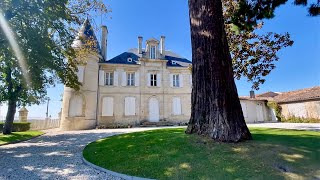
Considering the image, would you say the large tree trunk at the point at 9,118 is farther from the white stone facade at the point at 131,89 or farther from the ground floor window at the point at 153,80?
the ground floor window at the point at 153,80

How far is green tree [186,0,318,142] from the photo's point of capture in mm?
5574

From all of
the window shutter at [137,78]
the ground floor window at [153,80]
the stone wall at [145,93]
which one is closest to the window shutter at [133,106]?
the stone wall at [145,93]

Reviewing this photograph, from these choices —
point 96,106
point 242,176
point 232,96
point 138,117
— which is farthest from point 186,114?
point 242,176

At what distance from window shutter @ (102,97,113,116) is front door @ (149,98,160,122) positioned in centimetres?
415

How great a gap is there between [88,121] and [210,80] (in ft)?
53.4

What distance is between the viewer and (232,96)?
19.2ft

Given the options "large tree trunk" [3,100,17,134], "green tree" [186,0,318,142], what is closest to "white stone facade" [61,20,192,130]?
"large tree trunk" [3,100,17,134]

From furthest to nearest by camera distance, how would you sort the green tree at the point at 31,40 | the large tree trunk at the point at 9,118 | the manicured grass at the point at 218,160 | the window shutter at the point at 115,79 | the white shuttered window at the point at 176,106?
the white shuttered window at the point at 176,106 < the window shutter at the point at 115,79 < the large tree trunk at the point at 9,118 < the green tree at the point at 31,40 < the manicured grass at the point at 218,160

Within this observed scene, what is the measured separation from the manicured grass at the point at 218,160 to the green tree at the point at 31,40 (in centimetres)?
660

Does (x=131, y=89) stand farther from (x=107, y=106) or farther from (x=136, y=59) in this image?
(x=136, y=59)

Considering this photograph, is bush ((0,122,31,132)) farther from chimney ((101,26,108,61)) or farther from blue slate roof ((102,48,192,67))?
A: chimney ((101,26,108,61))

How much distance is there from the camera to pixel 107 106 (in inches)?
813

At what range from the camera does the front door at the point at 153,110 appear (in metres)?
21.4

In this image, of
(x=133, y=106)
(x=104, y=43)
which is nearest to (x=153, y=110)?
(x=133, y=106)
